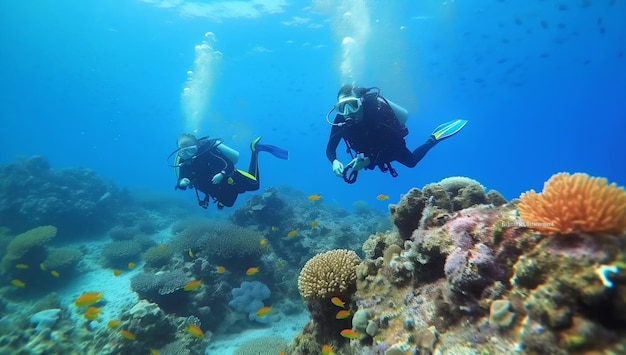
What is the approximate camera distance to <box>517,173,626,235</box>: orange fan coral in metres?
2.04

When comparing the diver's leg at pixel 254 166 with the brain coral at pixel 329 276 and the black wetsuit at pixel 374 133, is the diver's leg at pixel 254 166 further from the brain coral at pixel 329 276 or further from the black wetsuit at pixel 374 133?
the brain coral at pixel 329 276

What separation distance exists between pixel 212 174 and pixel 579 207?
9.85 metres

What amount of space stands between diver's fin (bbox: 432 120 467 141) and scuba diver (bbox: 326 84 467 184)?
46.7 inches

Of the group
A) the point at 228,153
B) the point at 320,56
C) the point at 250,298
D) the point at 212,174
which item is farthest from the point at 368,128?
the point at 320,56

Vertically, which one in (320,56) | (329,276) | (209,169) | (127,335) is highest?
(320,56)

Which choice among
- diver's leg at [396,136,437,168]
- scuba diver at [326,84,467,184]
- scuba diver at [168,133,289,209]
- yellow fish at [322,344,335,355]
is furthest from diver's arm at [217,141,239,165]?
yellow fish at [322,344,335,355]

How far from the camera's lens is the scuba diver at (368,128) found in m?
7.23

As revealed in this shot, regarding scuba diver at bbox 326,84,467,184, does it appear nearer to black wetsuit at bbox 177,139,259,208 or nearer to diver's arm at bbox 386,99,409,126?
diver's arm at bbox 386,99,409,126

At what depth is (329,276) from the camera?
474cm

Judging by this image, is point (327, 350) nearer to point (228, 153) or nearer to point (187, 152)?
point (187, 152)

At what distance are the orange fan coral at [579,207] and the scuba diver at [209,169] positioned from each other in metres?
8.60

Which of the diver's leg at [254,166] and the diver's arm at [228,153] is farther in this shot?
the diver's leg at [254,166]

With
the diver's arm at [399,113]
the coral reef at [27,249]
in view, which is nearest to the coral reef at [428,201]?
the diver's arm at [399,113]

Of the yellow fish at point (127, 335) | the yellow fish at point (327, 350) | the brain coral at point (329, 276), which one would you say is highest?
the brain coral at point (329, 276)
